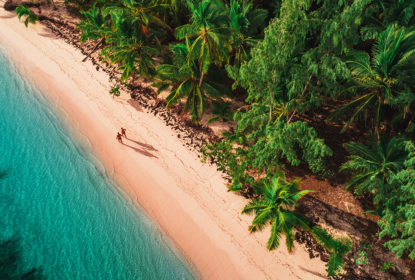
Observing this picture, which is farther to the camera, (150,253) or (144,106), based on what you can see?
(144,106)

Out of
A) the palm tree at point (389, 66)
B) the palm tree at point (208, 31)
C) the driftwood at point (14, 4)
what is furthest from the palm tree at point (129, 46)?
the driftwood at point (14, 4)

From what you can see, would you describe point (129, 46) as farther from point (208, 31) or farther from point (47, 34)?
point (47, 34)

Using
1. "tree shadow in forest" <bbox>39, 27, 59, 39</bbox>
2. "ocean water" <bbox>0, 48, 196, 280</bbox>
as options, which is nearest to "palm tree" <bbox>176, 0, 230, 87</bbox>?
"ocean water" <bbox>0, 48, 196, 280</bbox>

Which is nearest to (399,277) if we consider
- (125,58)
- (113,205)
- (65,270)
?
(113,205)

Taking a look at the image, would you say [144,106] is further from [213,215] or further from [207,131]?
[213,215]

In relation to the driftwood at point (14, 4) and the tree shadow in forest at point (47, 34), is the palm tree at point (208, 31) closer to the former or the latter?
the tree shadow in forest at point (47, 34)

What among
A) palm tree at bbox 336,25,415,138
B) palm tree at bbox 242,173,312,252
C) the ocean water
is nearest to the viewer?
palm tree at bbox 336,25,415,138

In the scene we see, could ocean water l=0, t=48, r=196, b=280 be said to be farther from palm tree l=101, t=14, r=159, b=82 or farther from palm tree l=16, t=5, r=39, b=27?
palm tree l=16, t=5, r=39, b=27
